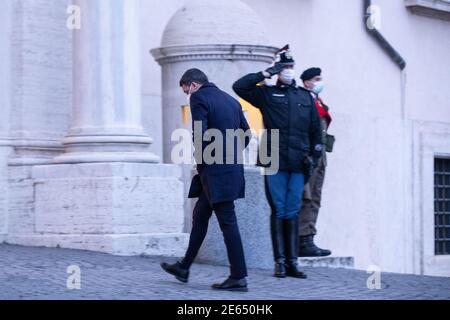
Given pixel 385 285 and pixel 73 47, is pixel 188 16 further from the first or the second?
pixel 385 285

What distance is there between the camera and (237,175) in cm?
967

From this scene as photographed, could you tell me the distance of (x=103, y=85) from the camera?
12547mm

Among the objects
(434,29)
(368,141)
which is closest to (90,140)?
(368,141)

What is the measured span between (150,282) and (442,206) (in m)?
10.9

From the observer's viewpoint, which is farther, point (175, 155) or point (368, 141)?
point (368, 141)

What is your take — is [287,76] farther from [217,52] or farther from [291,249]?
[217,52]

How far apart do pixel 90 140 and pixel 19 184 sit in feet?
3.13

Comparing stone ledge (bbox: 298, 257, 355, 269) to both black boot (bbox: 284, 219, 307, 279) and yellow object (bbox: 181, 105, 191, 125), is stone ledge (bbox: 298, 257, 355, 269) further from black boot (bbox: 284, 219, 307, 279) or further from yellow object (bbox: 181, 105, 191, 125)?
yellow object (bbox: 181, 105, 191, 125)

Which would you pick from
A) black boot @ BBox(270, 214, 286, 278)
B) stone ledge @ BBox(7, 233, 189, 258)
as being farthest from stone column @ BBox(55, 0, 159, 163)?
black boot @ BBox(270, 214, 286, 278)

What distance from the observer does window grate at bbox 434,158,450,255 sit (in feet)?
65.4

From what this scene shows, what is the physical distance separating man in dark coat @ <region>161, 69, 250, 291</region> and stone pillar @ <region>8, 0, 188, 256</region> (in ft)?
8.08

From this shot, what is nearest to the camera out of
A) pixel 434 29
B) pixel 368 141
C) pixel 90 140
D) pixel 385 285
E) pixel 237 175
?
pixel 237 175

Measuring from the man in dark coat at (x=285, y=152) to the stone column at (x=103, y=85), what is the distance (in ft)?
6.46

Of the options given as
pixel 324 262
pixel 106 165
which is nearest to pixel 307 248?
pixel 324 262
